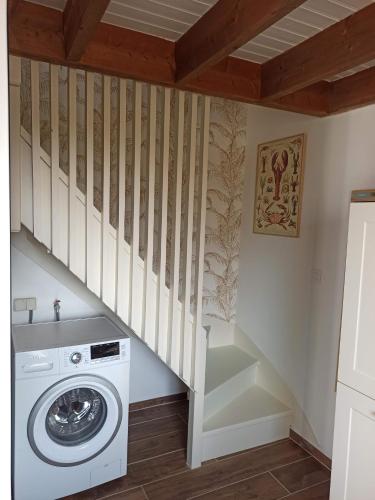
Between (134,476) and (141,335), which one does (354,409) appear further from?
(134,476)

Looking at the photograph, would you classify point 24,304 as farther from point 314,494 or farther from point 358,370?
point 314,494

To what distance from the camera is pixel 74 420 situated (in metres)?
2.19

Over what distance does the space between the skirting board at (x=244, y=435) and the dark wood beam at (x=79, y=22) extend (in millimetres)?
2441

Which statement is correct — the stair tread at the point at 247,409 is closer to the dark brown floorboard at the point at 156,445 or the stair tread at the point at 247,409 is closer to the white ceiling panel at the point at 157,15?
the dark brown floorboard at the point at 156,445

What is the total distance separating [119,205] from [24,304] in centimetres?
108

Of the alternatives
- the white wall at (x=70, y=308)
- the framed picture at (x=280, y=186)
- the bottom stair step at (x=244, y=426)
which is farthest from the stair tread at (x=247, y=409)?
the framed picture at (x=280, y=186)

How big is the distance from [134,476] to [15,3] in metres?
2.71

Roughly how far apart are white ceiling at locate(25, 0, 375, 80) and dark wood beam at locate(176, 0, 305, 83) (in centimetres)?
5

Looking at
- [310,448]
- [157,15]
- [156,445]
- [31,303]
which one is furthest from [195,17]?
[310,448]

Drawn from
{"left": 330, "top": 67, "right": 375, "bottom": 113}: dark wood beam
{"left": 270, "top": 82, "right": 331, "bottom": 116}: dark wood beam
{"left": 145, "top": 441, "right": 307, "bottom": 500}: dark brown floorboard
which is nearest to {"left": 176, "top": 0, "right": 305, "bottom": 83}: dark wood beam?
{"left": 270, "top": 82, "right": 331, "bottom": 116}: dark wood beam

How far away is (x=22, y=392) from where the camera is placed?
6.16 ft

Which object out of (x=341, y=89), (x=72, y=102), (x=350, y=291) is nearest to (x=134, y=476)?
(x=350, y=291)

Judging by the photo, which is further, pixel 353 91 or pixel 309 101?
pixel 309 101

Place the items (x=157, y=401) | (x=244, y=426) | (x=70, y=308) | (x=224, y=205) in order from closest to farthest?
(x=244, y=426)
(x=70, y=308)
(x=157, y=401)
(x=224, y=205)
